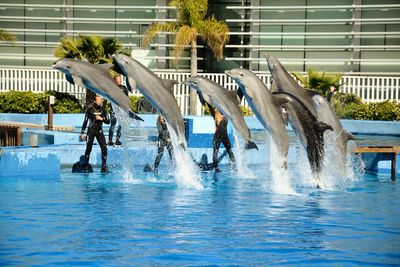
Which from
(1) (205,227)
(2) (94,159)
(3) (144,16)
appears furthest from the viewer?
(3) (144,16)

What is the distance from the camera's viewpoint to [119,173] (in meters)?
16.8

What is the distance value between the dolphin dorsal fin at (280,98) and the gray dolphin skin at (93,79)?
8.06 feet

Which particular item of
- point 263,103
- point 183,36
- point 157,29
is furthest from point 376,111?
point 263,103

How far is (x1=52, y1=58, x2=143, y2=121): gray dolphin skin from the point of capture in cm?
1521

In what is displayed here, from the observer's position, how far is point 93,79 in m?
15.3

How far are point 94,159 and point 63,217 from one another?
6.08 m

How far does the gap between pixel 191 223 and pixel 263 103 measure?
333 centimetres

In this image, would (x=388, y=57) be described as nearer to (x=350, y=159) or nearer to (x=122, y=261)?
(x=350, y=159)

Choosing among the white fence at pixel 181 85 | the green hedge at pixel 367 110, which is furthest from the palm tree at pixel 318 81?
the white fence at pixel 181 85

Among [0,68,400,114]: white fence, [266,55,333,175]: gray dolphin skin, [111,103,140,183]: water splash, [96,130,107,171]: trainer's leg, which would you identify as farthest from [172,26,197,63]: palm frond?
[266,55,333,175]: gray dolphin skin

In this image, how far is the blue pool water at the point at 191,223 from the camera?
9.56 metres

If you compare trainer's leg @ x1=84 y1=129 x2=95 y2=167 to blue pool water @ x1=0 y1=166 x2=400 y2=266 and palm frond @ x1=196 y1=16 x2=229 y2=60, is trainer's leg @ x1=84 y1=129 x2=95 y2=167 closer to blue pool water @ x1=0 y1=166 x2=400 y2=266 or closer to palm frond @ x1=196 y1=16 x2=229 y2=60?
blue pool water @ x1=0 y1=166 x2=400 y2=266

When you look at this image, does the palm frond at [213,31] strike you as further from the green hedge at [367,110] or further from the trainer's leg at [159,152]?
the trainer's leg at [159,152]

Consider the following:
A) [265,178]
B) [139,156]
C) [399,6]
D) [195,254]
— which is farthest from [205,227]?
[399,6]
